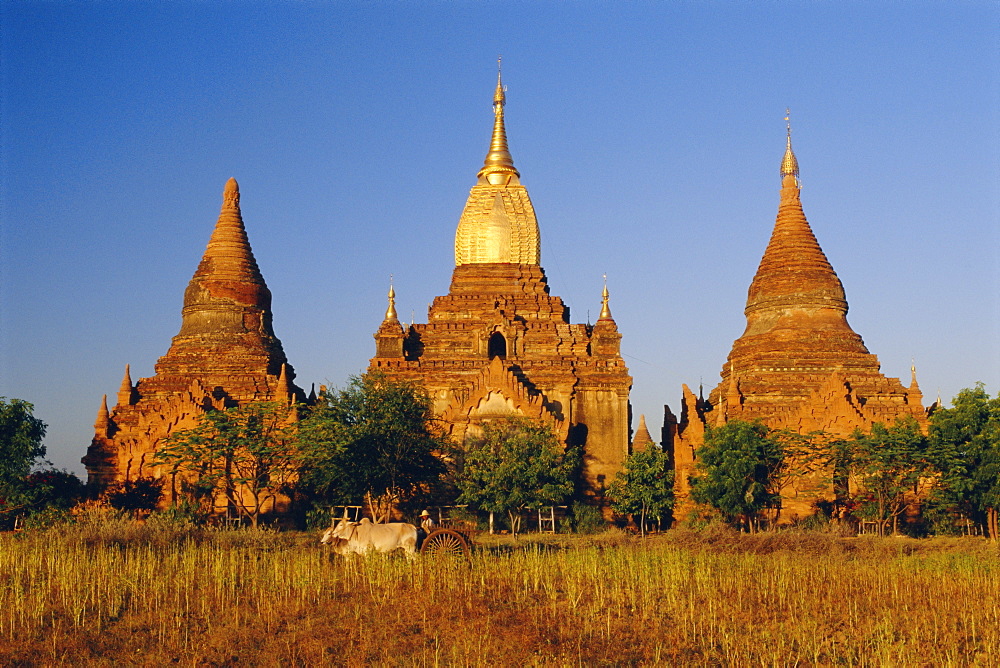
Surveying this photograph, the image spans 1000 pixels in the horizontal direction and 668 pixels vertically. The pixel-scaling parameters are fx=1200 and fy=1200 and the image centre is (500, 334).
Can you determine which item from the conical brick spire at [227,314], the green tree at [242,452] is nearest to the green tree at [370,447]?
the green tree at [242,452]

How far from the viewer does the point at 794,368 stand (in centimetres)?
4344

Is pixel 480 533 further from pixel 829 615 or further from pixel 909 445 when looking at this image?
pixel 829 615

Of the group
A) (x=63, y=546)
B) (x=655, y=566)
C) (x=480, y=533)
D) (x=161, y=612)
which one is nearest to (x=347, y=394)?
(x=480, y=533)

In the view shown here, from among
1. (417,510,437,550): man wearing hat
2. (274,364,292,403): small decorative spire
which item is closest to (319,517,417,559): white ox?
(417,510,437,550): man wearing hat

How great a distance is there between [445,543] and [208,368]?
2388 centimetres

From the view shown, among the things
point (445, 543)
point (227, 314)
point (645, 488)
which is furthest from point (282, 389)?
point (445, 543)

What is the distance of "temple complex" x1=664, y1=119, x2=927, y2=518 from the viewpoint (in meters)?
39.7

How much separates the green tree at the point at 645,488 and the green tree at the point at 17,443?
58.3 ft

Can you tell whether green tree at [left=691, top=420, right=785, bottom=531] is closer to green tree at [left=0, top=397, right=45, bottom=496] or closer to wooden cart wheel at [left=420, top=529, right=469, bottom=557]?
wooden cart wheel at [left=420, top=529, right=469, bottom=557]

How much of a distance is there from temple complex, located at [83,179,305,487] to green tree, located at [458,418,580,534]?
28.8 ft

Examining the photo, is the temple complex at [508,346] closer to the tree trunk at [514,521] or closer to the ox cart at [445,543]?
the tree trunk at [514,521]

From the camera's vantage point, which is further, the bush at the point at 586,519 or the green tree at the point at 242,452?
the bush at the point at 586,519

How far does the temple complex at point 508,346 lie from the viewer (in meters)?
41.3

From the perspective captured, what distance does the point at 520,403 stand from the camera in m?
41.0
